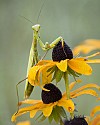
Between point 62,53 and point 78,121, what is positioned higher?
point 62,53

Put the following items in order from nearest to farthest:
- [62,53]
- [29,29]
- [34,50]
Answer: [62,53], [34,50], [29,29]

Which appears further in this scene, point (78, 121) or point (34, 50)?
point (34, 50)

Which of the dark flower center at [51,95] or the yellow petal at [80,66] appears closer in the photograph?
the yellow petal at [80,66]

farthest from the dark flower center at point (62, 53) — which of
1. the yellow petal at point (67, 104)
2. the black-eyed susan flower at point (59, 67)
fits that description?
the yellow petal at point (67, 104)

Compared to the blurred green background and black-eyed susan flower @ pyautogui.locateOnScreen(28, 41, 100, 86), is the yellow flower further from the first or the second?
the blurred green background

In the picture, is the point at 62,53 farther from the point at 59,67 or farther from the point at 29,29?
the point at 29,29

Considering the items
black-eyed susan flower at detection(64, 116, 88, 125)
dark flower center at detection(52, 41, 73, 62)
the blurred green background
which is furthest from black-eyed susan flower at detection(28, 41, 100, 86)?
the blurred green background

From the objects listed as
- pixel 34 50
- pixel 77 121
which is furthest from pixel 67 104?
pixel 34 50

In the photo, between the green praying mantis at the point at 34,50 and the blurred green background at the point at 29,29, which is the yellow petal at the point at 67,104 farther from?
the blurred green background at the point at 29,29
